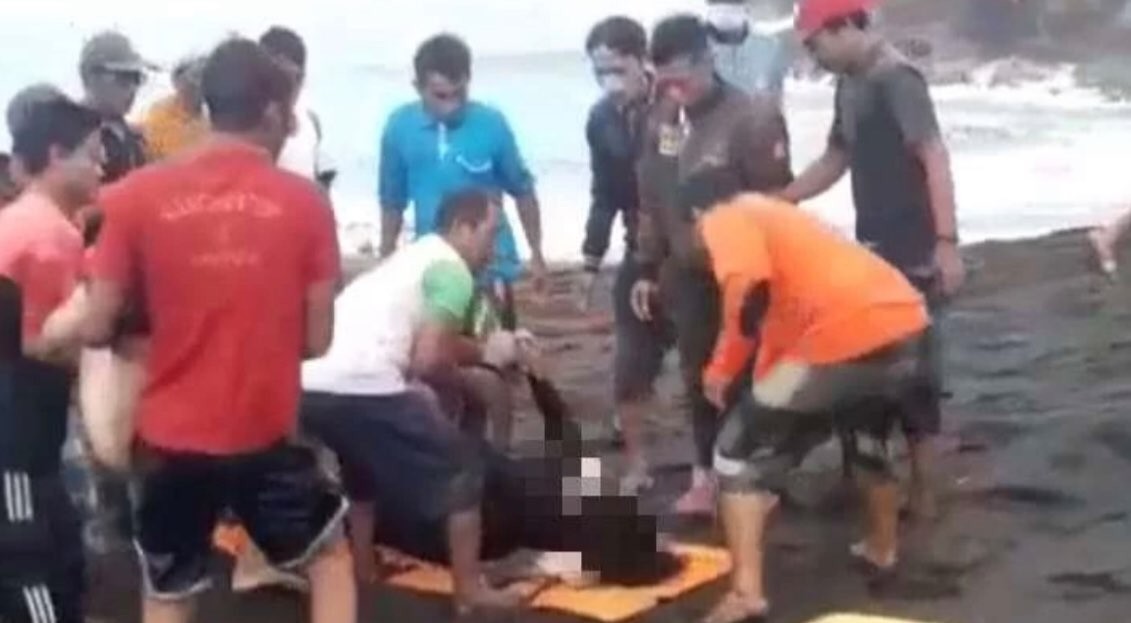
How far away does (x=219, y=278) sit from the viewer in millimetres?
4301

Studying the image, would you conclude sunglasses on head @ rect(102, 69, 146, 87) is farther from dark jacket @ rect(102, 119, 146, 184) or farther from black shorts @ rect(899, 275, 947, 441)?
black shorts @ rect(899, 275, 947, 441)

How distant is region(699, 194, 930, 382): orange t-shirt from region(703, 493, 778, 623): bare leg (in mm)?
273

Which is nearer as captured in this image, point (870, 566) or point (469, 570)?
point (469, 570)

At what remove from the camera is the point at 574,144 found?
9344mm

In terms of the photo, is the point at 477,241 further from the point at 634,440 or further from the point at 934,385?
the point at 634,440

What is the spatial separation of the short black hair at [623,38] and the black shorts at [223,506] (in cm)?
227

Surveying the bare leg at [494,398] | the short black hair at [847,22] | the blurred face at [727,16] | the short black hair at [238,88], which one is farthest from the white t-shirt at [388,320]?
the blurred face at [727,16]

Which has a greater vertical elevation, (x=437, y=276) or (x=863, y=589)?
(x=437, y=276)

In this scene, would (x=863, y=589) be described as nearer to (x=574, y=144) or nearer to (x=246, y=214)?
(x=246, y=214)

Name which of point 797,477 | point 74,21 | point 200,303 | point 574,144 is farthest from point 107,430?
point 574,144

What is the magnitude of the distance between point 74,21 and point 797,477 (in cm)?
337

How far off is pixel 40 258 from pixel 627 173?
2514mm

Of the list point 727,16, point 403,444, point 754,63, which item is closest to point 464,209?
point 403,444

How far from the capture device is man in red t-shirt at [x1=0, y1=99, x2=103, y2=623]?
13.8ft
